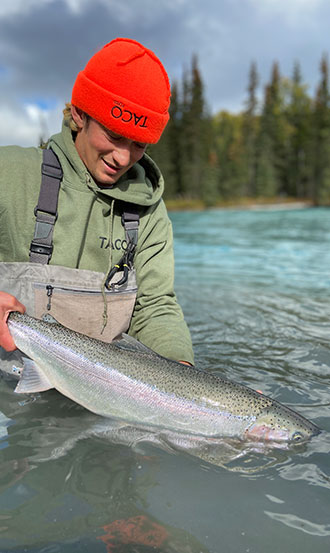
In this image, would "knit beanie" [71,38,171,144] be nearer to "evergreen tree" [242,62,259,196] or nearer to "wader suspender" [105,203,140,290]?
"wader suspender" [105,203,140,290]

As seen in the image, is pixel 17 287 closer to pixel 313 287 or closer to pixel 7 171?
pixel 7 171

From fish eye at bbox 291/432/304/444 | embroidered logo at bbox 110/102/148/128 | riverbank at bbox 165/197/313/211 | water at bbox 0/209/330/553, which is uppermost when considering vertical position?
riverbank at bbox 165/197/313/211

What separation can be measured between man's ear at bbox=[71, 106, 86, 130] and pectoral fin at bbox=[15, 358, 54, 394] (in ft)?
5.08

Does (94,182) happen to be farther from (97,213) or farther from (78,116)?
(78,116)

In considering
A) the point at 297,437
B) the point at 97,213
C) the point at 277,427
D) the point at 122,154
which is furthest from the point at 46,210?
the point at 297,437

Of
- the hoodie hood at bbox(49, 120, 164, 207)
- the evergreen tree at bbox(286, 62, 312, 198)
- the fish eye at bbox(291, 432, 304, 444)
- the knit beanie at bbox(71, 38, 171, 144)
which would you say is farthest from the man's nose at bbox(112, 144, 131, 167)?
the evergreen tree at bbox(286, 62, 312, 198)

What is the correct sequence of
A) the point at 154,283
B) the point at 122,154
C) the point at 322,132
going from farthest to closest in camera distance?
1. the point at 322,132
2. the point at 154,283
3. the point at 122,154

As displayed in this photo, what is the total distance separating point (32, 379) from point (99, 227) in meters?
1.13

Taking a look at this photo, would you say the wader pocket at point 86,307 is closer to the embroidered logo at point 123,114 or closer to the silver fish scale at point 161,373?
the silver fish scale at point 161,373

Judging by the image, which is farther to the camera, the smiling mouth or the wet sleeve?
the wet sleeve

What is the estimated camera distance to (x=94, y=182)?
130 inches

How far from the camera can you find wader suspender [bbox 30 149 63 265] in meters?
3.13

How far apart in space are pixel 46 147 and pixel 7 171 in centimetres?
45

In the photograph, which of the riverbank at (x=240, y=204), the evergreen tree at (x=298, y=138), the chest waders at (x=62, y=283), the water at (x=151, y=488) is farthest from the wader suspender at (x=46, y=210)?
the evergreen tree at (x=298, y=138)
